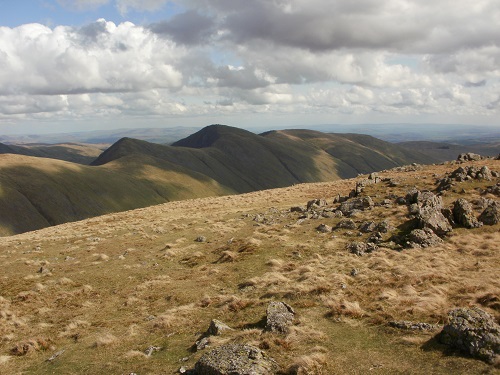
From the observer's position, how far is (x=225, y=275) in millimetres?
27031

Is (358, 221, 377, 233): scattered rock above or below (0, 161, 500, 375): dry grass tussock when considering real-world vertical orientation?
above

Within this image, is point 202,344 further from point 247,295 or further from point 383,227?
point 383,227

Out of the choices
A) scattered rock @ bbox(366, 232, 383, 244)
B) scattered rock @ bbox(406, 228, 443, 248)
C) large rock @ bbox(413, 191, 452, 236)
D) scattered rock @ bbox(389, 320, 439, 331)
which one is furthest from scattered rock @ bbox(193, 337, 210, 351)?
large rock @ bbox(413, 191, 452, 236)

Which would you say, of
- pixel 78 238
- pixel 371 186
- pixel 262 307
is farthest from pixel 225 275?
pixel 371 186

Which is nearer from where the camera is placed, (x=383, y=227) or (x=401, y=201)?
(x=383, y=227)

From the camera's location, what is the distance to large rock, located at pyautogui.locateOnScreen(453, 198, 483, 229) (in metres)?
30.4

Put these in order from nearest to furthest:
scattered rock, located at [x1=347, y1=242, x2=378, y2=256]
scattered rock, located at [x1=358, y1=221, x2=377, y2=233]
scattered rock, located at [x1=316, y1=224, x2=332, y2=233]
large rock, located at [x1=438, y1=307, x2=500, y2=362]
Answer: large rock, located at [x1=438, y1=307, x2=500, y2=362] < scattered rock, located at [x1=347, y1=242, x2=378, y2=256] < scattered rock, located at [x1=358, y1=221, x2=377, y2=233] < scattered rock, located at [x1=316, y1=224, x2=332, y2=233]

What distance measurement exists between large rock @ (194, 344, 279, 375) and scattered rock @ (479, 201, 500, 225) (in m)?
26.7

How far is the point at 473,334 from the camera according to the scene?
13477mm

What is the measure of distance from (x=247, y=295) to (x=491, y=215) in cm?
2358

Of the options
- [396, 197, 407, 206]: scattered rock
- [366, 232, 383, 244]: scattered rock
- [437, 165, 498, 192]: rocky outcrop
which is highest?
[437, 165, 498, 192]: rocky outcrop

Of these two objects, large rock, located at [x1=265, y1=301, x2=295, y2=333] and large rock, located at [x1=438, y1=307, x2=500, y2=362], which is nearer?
large rock, located at [x1=438, y1=307, x2=500, y2=362]

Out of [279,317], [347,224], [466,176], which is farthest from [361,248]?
[466,176]

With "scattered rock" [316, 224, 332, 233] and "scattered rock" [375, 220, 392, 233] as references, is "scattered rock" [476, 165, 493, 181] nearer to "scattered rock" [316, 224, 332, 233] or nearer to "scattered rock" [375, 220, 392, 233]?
"scattered rock" [375, 220, 392, 233]
